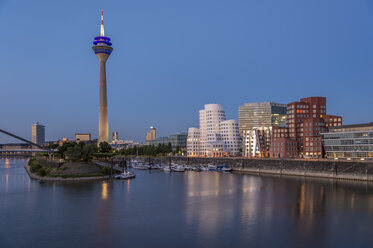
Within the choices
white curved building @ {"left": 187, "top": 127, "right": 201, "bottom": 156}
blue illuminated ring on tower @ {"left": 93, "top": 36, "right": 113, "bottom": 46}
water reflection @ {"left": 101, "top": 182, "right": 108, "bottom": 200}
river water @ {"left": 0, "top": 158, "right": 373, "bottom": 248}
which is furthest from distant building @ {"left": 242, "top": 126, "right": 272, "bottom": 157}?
blue illuminated ring on tower @ {"left": 93, "top": 36, "right": 113, "bottom": 46}

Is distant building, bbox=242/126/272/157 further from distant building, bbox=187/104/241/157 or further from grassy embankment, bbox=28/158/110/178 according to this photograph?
grassy embankment, bbox=28/158/110/178

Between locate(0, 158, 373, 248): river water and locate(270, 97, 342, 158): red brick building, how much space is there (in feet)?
124

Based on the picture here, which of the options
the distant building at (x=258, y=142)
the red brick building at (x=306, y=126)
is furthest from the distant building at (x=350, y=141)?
the distant building at (x=258, y=142)

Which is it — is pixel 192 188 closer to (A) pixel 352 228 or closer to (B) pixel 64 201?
(B) pixel 64 201

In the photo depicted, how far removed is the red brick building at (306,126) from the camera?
101m

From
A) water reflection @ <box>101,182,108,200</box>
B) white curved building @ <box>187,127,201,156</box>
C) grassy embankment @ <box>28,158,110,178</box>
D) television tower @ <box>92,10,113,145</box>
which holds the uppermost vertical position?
television tower @ <box>92,10,113,145</box>

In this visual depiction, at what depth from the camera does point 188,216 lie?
4112cm

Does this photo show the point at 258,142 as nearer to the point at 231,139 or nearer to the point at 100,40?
the point at 231,139

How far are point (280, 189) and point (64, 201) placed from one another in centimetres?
3746

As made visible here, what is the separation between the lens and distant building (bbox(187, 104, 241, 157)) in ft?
495

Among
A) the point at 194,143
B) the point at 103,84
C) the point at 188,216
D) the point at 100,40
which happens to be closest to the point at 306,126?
the point at 194,143

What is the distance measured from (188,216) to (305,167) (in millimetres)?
51104

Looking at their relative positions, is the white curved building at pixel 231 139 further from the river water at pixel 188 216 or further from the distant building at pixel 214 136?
the river water at pixel 188 216

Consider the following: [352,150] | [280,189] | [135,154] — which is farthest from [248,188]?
[135,154]
